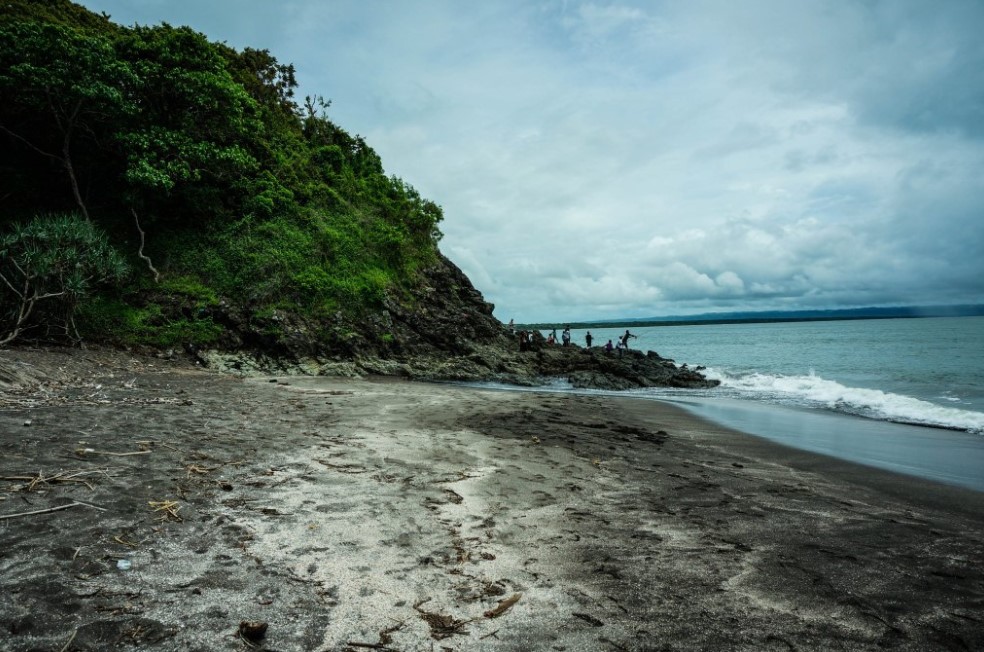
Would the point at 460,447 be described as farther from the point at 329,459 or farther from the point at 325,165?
the point at 325,165

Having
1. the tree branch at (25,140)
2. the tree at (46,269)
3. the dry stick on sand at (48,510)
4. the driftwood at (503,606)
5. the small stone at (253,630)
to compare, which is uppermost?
the tree branch at (25,140)

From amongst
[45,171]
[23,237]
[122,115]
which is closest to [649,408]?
[23,237]

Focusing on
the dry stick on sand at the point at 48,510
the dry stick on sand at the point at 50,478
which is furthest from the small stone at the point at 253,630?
the dry stick on sand at the point at 50,478

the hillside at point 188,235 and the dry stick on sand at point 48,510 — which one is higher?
the hillside at point 188,235

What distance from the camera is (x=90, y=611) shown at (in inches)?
110

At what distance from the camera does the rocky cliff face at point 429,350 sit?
20.3 m

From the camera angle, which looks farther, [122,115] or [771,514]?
[122,115]

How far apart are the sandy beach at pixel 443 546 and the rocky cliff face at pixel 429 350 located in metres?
12.3

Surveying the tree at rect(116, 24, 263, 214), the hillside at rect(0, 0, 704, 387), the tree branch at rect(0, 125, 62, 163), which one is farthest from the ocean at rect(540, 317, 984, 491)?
the tree branch at rect(0, 125, 62, 163)

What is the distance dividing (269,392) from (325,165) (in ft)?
74.1

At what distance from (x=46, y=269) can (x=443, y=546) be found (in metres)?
17.5

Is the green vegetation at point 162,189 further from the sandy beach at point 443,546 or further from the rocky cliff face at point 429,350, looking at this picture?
the sandy beach at point 443,546

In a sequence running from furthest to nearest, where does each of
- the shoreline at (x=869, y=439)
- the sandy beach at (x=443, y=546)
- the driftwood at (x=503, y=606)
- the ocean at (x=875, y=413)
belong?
the ocean at (x=875, y=413) < the shoreline at (x=869, y=439) < the driftwood at (x=503, y=606) < the sandy beach at (x=443, y=546)

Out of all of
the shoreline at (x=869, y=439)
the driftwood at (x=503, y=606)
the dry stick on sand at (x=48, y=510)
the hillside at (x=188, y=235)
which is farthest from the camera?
the hillside at (x=188, y=235)
